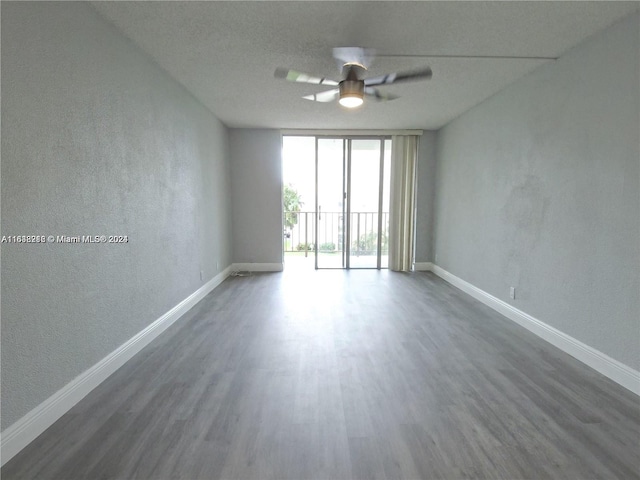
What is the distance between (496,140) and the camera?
12.1ft

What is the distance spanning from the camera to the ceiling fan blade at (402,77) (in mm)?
2338

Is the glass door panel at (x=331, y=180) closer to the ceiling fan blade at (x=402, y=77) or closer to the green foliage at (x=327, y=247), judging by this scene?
the green foliage at (x=327, y=247)

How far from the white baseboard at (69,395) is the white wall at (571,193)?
3505 mm

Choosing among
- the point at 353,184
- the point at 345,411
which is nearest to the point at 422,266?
the point at 353,184

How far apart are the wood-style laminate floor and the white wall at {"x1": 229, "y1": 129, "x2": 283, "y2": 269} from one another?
2632 mm

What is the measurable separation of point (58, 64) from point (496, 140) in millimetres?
3974

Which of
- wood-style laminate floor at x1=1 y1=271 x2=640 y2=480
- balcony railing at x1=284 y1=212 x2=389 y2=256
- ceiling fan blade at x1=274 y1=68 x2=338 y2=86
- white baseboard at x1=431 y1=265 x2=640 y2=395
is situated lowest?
wood-style laminate floor at x1=1 y1=271 x2=640 y2=480

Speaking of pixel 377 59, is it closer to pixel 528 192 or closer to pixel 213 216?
pixel 528 192

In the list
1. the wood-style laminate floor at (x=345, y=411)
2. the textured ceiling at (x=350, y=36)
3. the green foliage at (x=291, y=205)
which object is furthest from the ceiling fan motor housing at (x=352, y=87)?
the green foliage at (x=291, y=205)

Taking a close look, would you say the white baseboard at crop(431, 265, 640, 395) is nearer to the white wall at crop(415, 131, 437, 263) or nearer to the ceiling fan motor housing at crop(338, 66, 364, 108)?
the white wall at crop(415, 131, 437, 263)

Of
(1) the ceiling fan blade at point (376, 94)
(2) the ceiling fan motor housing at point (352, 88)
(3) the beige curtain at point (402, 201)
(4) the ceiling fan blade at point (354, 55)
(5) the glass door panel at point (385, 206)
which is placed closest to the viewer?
(4) the ceiling fan blade at point (354, 55)

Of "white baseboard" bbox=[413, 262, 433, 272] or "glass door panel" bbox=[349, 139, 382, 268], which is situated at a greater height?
"glass door panel" bbox=[349, 139, 382, 268]

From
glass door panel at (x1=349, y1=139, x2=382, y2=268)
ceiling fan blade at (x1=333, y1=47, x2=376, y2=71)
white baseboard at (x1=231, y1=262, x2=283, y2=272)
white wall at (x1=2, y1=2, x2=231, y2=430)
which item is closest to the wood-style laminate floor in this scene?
white wall at (x1=2, y1=2, x2=231, y2=430)

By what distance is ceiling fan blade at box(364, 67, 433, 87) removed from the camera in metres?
2.34
